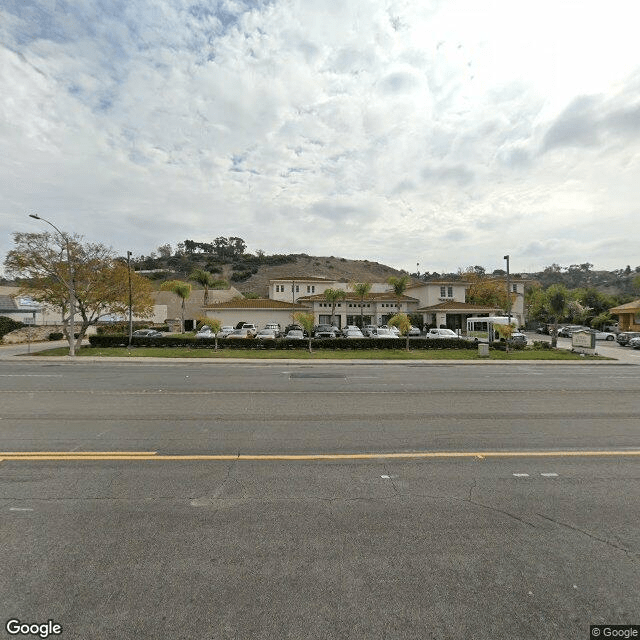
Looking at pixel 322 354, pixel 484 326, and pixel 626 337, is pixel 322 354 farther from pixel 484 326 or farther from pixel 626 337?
pixel 626 337

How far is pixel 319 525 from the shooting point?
419 cm

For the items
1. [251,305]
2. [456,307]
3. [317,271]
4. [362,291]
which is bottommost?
[456,307]

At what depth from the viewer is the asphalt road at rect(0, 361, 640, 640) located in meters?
2.97

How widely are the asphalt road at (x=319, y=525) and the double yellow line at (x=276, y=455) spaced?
0.05 metres

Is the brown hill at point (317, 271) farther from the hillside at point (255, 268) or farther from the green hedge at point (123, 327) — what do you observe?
the green hedge at point (123, 327)

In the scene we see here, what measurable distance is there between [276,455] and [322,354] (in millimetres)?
20320

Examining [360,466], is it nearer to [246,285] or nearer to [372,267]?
[246,285]

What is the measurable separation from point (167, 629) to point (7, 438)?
6.42 m

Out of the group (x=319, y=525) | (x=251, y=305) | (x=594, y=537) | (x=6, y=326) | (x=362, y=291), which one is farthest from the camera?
(x=362, y=291)

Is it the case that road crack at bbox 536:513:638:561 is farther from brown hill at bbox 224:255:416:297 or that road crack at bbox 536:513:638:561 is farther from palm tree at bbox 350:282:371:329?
brown hill at bbox 224:255:416:297

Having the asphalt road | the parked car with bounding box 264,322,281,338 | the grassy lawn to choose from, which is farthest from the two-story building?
the asphalt road

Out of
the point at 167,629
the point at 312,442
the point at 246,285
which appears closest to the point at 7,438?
the point at 312,442

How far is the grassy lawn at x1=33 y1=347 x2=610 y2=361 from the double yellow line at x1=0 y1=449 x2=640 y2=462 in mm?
18361

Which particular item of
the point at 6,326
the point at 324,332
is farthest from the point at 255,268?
the point at 324,332
